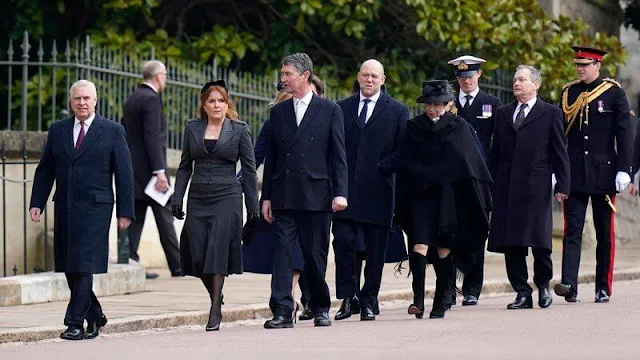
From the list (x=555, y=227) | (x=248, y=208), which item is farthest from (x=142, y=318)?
(x=555, y=227)

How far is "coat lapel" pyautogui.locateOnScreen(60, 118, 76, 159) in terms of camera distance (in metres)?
11.6

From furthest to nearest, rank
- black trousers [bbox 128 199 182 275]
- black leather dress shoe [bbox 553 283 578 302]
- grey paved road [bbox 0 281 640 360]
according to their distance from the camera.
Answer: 1. black trousers [bbox 128 199 182 275]
2. black leather dress shoe [bbox 553 283 578 302]
3. grey paved road [bbox 0 281 640 360]

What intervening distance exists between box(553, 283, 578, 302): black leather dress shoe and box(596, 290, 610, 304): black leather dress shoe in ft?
0.56

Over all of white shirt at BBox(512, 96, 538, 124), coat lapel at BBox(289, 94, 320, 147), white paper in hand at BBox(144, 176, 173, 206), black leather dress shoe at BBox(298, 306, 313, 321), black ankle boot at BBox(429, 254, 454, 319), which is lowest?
black leather dress shoe at BBox(298, 306, 313, 321)

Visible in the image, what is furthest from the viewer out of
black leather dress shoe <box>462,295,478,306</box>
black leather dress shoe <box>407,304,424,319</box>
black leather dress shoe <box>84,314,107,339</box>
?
black leather dress shoe <box>462,295,478,306</box>

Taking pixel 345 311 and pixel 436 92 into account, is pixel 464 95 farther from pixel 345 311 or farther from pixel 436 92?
pixel 345 311

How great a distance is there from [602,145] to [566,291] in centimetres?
114

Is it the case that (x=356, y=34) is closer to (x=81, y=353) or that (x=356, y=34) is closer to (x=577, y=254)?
(x=577, y=254)

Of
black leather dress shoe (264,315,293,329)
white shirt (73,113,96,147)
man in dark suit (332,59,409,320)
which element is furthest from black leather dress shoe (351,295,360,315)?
white shirt (73,113,96,147)

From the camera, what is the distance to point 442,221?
12.2m

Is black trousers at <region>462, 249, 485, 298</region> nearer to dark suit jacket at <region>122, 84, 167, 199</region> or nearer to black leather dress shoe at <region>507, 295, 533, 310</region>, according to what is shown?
black leather dress shoe at <region>507, 295, 533, 310</region>

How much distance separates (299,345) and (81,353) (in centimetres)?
121

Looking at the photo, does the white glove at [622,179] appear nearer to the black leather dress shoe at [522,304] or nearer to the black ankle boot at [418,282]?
the black leather dress shoe at [522,304]

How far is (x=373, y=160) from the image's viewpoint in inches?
494
